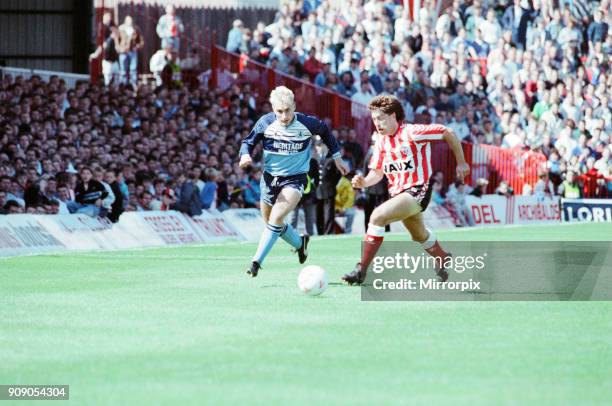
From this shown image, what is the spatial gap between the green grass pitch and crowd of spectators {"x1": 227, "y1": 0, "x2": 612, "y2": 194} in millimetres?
21038

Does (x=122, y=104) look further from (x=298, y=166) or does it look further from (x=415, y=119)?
(x=298, y=166)

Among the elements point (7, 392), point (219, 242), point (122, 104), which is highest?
point (7, 392)

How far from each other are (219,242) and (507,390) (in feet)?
58.8

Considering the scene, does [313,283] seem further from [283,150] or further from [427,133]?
[283,150]

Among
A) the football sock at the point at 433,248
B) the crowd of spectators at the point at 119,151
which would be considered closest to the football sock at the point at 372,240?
the football sock at the point at 433,248

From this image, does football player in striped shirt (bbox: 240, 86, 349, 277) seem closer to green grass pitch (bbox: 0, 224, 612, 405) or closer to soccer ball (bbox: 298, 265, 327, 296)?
green grass pitch (bbox: 0, 224, 612, 405)

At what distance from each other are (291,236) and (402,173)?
254 centimetres

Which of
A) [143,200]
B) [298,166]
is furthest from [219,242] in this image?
[298,166]

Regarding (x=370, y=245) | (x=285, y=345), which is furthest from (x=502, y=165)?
(x=285, y=345)

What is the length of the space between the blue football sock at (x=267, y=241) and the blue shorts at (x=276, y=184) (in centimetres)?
54

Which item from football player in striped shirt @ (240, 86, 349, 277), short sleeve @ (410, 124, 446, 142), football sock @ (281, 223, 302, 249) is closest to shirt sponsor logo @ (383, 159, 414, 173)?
short sleeve @ (410, 124, 446, 142)

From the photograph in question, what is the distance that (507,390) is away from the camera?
7809mm

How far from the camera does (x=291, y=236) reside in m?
16.5

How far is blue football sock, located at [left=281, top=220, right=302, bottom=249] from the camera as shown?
16319mm
